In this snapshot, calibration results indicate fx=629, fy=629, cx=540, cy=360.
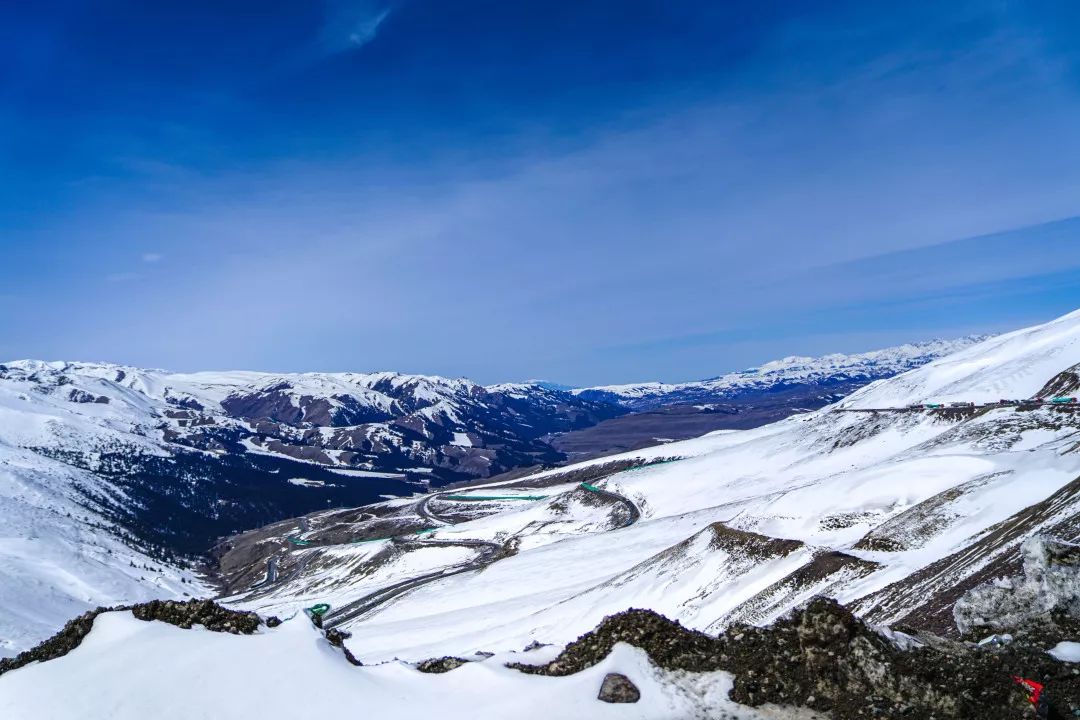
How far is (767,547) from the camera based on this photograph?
53.0m

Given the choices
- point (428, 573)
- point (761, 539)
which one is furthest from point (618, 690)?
point (428, 573)

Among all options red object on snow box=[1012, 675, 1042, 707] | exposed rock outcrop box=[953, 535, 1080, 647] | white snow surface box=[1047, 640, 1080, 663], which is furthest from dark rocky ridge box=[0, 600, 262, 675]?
exposed rock outcrop box=[953, 535, 1080, 647]

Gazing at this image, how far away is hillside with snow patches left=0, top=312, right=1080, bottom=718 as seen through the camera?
16.4m

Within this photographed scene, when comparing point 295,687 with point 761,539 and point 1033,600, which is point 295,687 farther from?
point 761,539

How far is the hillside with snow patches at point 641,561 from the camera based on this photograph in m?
16.4

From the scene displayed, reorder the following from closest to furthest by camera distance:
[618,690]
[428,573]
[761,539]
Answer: [618,690] < [761,539] < [428,573]

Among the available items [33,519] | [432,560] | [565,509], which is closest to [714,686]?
[432,560]

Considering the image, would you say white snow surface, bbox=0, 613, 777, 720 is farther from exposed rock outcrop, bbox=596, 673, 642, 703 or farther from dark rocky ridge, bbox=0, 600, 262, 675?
dark rocky ridge, bbox=0, 600, 262, 675

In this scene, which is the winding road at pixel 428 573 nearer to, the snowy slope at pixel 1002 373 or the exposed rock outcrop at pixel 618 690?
the exposed rock outcrop at pixel 618 690

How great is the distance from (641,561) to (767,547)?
2670 centimetres

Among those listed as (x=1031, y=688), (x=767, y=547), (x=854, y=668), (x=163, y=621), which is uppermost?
(x=163, y=621)

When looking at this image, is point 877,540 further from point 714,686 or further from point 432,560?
point 432,560

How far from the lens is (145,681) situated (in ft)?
54.9

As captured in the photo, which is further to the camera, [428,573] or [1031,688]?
[428,573]
